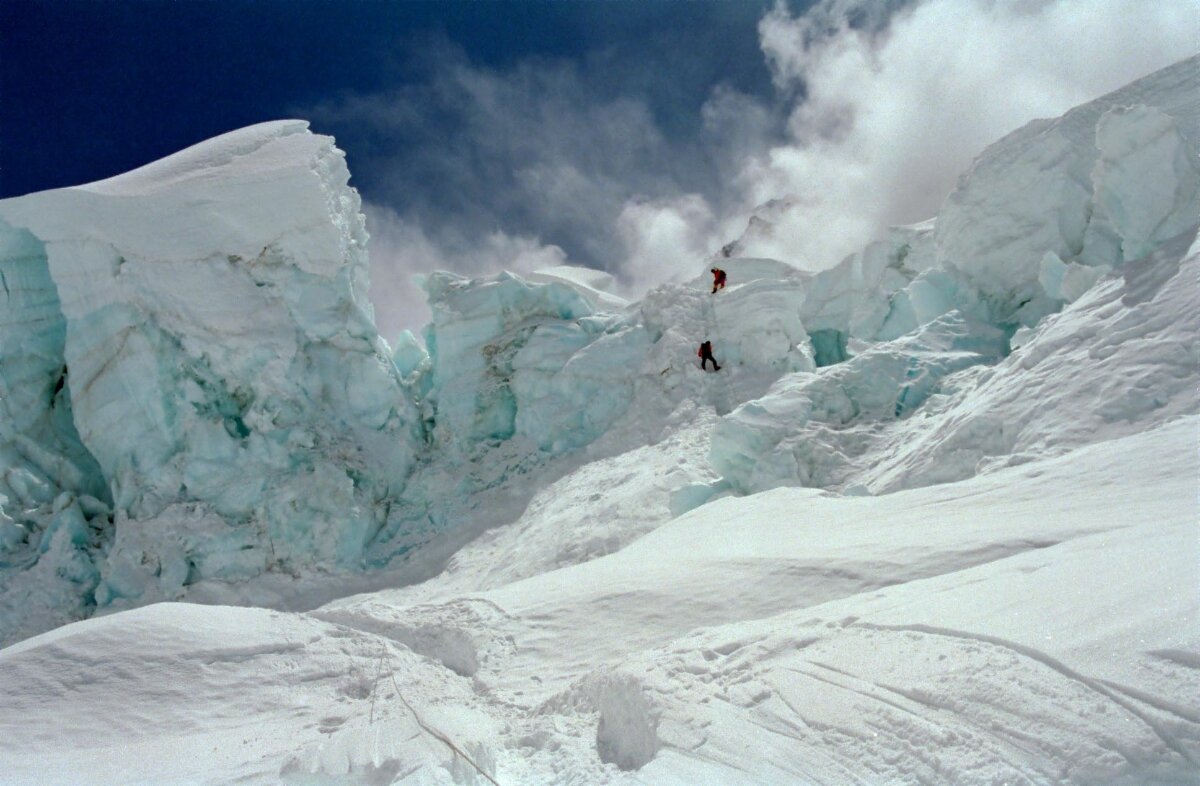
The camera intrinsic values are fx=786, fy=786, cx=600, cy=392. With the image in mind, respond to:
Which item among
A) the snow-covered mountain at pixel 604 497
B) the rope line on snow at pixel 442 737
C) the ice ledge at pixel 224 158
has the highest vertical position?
the ice ledge at pixel 224 158

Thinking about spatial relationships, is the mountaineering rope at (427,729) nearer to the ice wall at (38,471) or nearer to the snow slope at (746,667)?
the snow slope at (746,667)

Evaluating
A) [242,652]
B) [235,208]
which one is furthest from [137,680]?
[235,208]

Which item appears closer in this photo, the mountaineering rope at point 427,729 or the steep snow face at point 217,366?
the mountaineering rope at point 427,729

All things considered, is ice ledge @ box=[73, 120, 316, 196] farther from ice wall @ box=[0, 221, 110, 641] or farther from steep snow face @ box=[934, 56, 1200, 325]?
steep snow face @ box=[934, 56, 1200, 325]

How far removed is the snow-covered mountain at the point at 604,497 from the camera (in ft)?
11.1

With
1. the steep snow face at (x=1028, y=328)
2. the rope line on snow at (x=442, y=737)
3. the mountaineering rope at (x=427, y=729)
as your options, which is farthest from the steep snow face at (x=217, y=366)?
the rope line on snow at (x=442, y=737)

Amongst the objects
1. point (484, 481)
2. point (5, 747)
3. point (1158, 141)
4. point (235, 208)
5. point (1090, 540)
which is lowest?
point (5, 747)

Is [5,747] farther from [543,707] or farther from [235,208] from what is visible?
[235,208]

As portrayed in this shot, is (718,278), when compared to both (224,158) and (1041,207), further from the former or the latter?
(224,158)

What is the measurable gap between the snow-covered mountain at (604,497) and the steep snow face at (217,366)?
51 millimetres

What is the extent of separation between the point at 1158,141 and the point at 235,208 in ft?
43.1

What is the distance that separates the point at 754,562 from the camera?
5500mm

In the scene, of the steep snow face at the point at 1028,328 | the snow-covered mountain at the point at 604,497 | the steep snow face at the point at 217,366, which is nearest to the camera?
the snow-covered mountain at the point at 604,497

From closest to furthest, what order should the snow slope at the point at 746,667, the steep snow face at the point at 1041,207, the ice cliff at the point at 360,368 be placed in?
the snow slope at the point at 746,667, the ice cliff at the point at 360,368, the steep snow face at the point at 1041,207
